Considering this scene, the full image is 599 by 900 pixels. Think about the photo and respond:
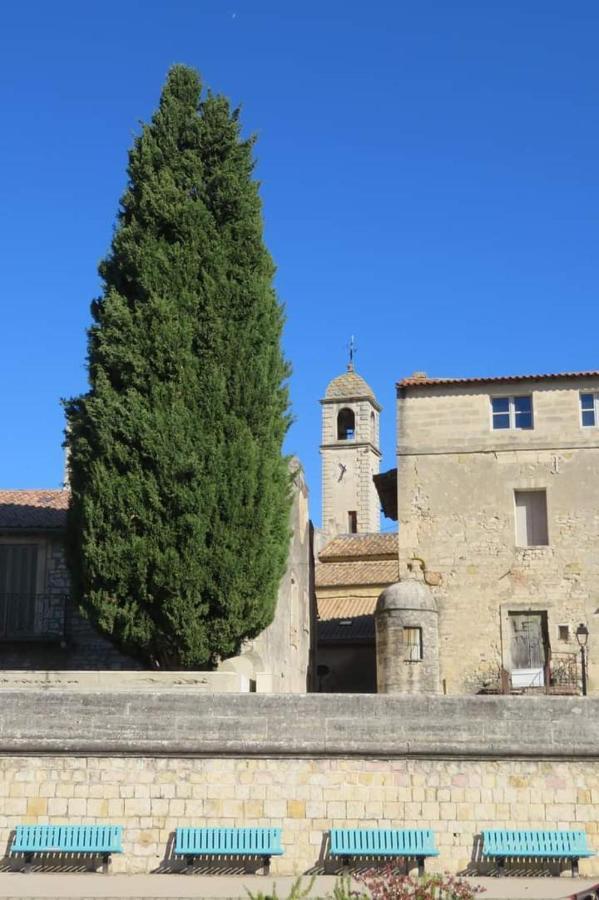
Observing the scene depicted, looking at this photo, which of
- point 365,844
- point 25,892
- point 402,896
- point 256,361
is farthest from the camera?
point 256,361

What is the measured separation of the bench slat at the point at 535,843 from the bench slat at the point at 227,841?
3.09 metres

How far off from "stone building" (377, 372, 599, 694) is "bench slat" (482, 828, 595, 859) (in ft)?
31.1

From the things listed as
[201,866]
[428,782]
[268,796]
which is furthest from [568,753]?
[201,866]

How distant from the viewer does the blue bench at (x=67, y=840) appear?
17078 mm

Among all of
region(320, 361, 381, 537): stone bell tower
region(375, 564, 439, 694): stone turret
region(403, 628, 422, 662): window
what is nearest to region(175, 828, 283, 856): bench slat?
region(375, 564, 439, 694): stone turret

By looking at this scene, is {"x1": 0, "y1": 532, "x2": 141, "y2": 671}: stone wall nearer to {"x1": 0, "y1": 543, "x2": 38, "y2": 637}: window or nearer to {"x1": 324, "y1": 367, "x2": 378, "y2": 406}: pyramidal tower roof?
{"x1": 0, "y1": 543, "x2": 38, "y2": 637}: window

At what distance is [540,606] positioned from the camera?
2770cm

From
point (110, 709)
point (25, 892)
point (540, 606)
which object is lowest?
point (25, 892)

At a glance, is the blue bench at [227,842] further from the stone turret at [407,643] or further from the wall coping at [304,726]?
the stone turret at [407,643]

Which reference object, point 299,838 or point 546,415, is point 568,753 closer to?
point 299,838

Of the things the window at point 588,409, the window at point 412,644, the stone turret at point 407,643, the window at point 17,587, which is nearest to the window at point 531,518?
the window at point 588,409

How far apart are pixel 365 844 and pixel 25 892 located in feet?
15.7

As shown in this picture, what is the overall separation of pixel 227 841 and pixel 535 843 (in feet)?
14.6

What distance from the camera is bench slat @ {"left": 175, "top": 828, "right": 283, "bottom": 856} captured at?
17.0 m
